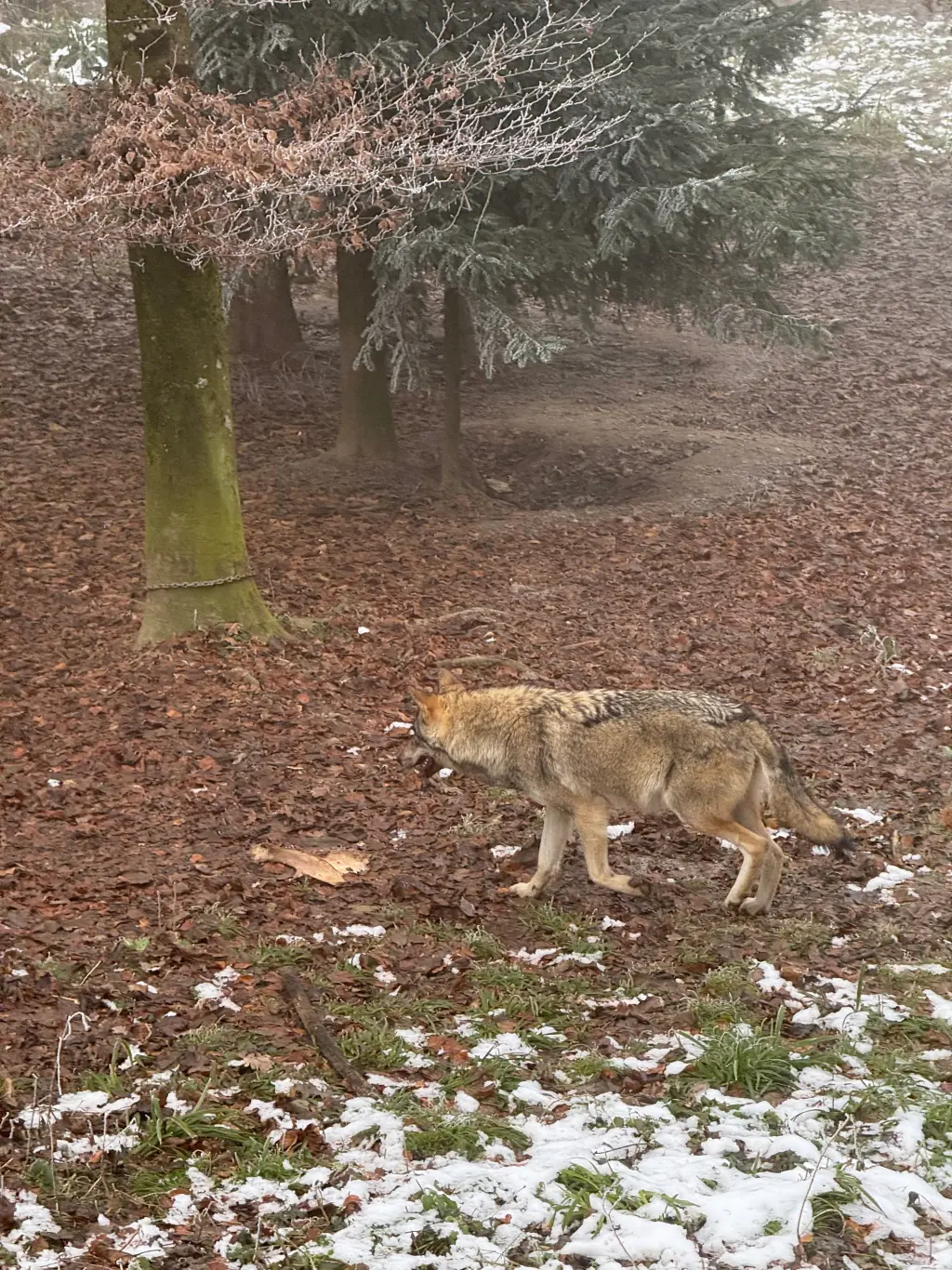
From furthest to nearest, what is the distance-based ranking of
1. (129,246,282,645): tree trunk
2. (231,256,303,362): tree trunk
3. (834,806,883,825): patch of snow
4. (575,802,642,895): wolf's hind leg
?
(231,256,303,362): tree trunk → (129,246,282,645): tree trunk → (834,806,883,825): patch of snow → (575,802,642,895): wolf's hind leg

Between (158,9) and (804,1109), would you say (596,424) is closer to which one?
(158,9)

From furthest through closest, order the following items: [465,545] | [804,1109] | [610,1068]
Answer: [465,545] → [610,1068] → [804,1109]

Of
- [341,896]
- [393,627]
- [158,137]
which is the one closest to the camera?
[341,896]

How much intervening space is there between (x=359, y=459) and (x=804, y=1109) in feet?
43.2

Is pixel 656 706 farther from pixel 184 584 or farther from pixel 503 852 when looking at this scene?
pixel 184 584

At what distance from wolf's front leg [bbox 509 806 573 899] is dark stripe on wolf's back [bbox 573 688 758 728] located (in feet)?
2.13

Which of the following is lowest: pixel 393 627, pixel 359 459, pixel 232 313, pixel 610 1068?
pixel 610 1068

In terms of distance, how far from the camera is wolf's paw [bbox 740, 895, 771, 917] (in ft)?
23.8

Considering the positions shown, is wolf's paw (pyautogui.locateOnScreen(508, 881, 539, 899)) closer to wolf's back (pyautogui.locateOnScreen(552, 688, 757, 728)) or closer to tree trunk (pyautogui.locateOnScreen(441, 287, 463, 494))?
wolf's back (pyautogui.locateOnScreen(552, 688, 757, 728))

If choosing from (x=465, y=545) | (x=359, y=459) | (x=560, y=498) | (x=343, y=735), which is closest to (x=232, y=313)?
(x=359, y=459)

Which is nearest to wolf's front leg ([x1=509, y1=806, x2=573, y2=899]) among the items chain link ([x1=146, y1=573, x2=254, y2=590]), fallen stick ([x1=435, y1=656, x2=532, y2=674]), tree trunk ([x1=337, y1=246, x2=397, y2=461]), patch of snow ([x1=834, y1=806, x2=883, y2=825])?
patch of snow ([x1=834, y1=806, x2=883, y2=825])

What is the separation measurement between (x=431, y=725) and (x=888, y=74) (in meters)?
35.2

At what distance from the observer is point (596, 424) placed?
1928cm

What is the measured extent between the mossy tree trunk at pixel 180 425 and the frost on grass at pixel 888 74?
25454 mm
